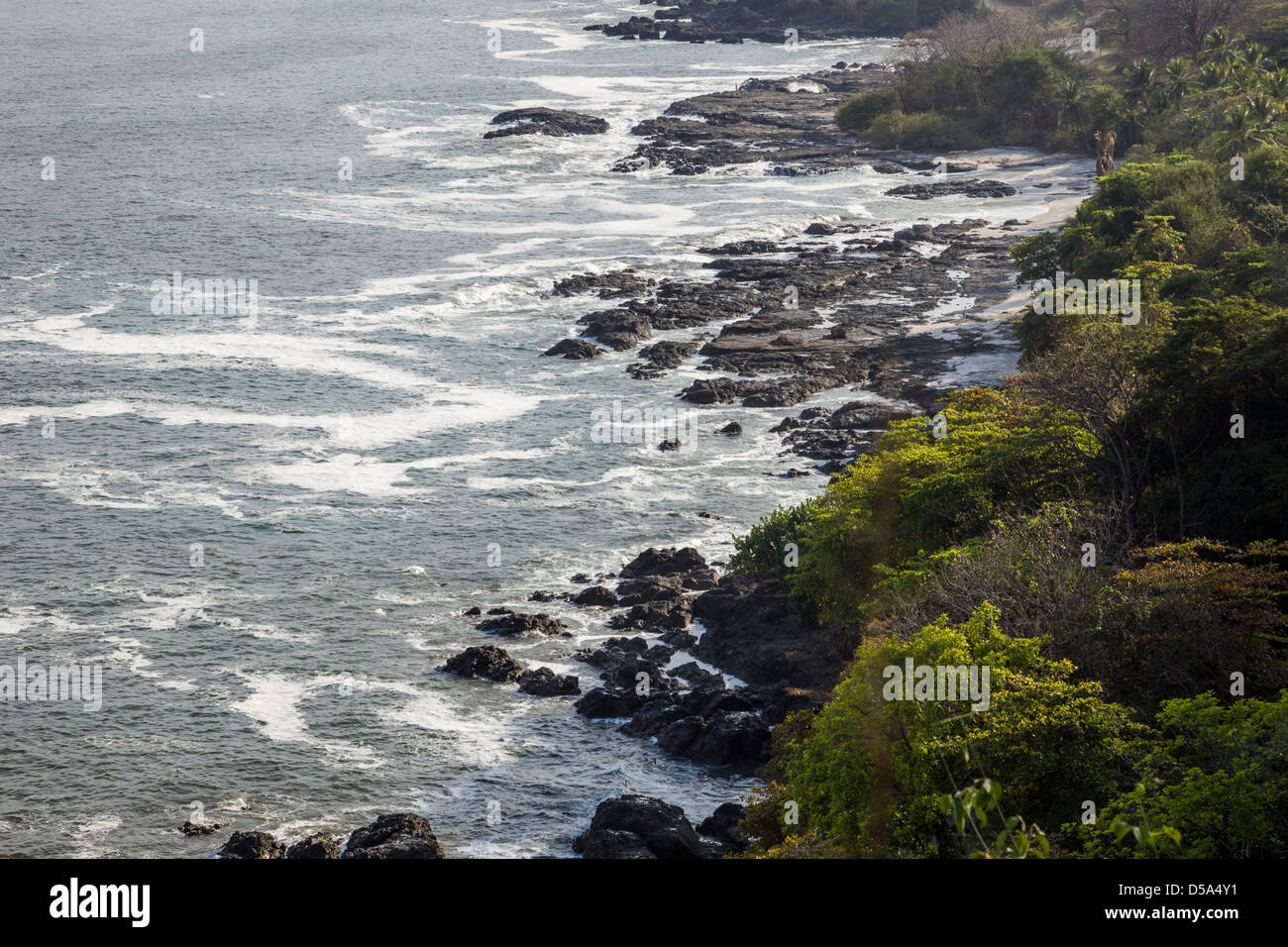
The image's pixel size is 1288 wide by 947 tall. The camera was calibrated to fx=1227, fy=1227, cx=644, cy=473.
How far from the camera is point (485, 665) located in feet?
120

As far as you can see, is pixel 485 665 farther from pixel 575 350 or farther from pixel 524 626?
pixel 575 350

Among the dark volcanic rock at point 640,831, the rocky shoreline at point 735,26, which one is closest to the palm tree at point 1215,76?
the dark volcanic rock at point 640,831

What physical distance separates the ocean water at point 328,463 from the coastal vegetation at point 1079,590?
771 cm

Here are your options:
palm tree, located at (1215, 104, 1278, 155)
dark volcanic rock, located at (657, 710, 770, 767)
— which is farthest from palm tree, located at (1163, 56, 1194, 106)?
dark volcanic rock, located at (657, 710, 770, 767)

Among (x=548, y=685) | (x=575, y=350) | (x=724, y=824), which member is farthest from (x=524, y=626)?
(x=575, y=350)

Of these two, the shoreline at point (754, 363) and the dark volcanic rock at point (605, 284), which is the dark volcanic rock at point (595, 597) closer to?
the shoreline at point (754, 363)

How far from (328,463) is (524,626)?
58.0 feet

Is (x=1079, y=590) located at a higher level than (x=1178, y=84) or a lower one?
lower

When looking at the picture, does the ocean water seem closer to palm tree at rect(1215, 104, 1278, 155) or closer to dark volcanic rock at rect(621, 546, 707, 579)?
dark volcanic rock at rect(621, 546, 707, 579)

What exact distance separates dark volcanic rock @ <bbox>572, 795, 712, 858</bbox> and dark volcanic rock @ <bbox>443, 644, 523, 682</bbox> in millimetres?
8741

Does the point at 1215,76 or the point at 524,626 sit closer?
the point at 524,626

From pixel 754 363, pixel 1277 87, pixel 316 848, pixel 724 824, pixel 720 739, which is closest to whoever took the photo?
pixel 316 848

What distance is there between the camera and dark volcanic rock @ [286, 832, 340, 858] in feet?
87.8
